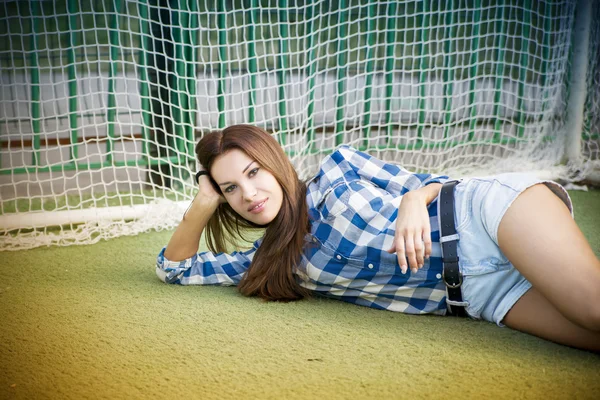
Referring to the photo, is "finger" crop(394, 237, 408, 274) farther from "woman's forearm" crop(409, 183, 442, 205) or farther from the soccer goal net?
the soccer goal net

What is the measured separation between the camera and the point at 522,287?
4.57 ft

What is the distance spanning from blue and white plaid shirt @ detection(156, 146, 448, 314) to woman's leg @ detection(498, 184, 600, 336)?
22 centimetres

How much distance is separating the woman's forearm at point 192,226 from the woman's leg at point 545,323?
87 cm

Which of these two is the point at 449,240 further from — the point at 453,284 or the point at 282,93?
the point at 282,93

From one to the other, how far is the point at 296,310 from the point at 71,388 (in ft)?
2.06

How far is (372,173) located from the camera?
1.61 meters

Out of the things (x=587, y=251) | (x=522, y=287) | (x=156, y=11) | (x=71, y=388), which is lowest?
(x=71, y=388)

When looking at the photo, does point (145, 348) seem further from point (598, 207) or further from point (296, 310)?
point (598, 207)

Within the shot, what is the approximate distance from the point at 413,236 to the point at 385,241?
0.15m

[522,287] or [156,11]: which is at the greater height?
[156,11]

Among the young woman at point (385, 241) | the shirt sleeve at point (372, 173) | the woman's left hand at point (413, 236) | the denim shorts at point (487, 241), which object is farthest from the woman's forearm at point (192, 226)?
the denim shorts at point (487, 241)

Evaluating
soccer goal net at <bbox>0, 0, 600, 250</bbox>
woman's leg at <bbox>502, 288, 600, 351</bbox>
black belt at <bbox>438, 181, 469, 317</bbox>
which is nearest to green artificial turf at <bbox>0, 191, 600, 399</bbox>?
woman's leg at <bbox>502, 288, 600, 351</bbox>

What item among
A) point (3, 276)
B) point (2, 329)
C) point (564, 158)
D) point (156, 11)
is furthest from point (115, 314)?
point (564, 158)

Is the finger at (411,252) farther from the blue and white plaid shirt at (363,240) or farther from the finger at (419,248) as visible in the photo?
the blue and white plaid shirt at (363,240)
